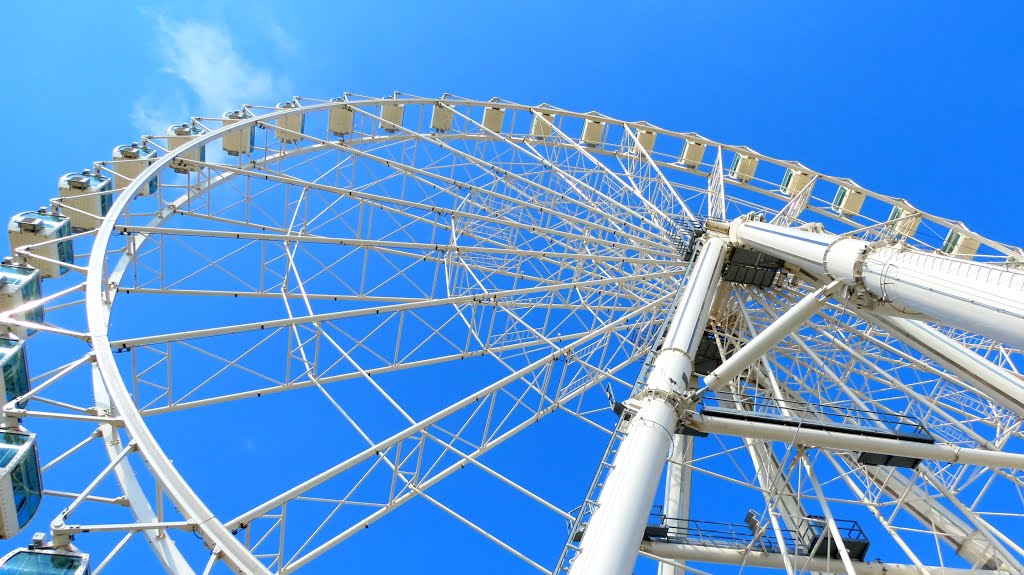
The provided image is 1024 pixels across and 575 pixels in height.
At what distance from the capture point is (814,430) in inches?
511

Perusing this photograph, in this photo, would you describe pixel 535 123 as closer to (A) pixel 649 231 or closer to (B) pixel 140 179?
(A) pixel 649 231

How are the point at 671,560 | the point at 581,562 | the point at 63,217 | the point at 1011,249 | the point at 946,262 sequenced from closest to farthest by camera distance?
the point at 581,562
the point at 946,262
the point at 671,560
the point at 63,217
the point at 1011,249

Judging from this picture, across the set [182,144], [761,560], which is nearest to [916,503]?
[761,560]

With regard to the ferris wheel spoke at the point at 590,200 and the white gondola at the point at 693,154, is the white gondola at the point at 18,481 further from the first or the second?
the white gondola at the point at 693,154

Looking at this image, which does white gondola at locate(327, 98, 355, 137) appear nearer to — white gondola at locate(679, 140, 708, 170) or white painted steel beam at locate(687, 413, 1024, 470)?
white gondola at locate(679, 140, 708, 170)

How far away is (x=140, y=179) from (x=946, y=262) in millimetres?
16142

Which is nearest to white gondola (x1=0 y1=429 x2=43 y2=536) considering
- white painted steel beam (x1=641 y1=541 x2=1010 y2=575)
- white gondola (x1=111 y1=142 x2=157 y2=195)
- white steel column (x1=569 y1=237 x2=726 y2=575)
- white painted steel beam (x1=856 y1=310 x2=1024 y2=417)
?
white steel column (x1=569 y1=237 x2=726 y2=575)

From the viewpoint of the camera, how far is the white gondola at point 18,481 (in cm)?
1073

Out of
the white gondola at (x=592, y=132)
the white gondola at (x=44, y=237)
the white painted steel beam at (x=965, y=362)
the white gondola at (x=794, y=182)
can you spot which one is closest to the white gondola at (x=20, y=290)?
the white gondola at (x=44, y=237)

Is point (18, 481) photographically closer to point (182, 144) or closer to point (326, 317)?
point (326, 317)

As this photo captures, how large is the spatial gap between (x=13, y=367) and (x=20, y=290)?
3151 millimetres

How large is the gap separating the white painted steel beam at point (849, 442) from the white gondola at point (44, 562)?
9.01m

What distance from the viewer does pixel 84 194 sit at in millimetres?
20781

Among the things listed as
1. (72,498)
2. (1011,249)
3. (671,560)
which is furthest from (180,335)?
(1011,249)
